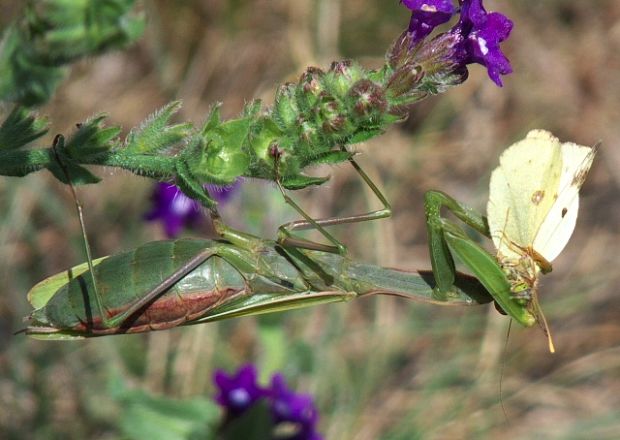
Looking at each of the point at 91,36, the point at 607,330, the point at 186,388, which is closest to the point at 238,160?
the point at 91,36

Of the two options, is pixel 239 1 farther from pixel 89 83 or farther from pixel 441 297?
pixel 441 297

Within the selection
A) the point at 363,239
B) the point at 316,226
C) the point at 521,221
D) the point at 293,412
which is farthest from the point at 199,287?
the point at 363,239

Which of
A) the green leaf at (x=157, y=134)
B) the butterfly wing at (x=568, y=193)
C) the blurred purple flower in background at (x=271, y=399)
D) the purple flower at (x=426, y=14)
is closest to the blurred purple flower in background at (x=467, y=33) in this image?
the purple flower at (x=426, y=14)

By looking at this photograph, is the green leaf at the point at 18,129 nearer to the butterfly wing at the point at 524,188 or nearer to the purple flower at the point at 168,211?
the butterfly wing at the point at 524,188

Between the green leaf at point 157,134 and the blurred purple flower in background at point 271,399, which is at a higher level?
the green leaf at point 157,134

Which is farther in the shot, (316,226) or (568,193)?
(316,226)

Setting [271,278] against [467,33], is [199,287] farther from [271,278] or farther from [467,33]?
[467,33]

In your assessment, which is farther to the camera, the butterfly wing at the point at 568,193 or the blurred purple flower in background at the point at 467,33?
the butterfly wing at the point at 568,193
